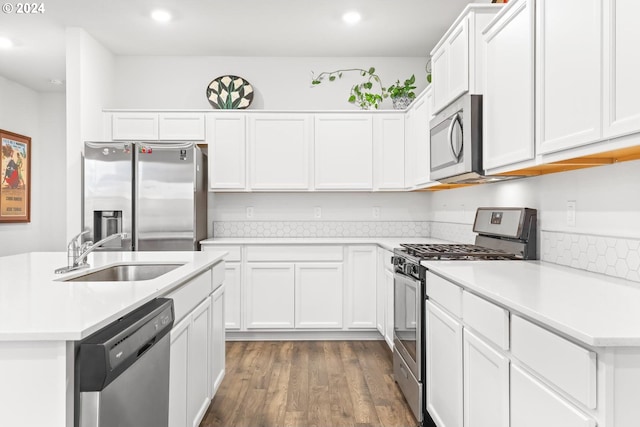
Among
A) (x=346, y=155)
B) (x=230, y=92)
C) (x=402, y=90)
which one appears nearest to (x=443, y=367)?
(x=346, y=155)

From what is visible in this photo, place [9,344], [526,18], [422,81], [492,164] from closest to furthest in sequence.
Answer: [9,344], [526,18], [492,164], [422,81]

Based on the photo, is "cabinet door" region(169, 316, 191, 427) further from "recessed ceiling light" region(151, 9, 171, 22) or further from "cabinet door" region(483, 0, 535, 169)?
"recessed ceiling light" region(151, 9, 171, 22)

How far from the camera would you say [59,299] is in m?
1.32

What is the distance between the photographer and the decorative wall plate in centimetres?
427

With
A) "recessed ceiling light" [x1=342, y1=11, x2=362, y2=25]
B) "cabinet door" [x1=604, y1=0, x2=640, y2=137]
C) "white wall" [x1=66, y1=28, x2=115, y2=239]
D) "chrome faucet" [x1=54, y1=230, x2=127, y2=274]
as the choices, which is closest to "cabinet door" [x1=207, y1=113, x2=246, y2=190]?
"white wall" [x1=66, y1=28, x2=115, y2=239]

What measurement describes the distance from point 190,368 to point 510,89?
6.48 ft

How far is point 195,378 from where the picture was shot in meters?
2.05

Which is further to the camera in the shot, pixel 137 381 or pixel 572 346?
pixel 137 381

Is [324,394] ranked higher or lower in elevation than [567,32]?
lower

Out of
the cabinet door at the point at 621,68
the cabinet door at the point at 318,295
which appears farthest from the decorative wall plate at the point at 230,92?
the cabinet door at the point at 621,68

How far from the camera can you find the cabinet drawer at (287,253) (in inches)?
153

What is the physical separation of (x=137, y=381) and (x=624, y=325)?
1351 mm

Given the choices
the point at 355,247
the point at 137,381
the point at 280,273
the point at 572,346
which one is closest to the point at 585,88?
the point at 572,346

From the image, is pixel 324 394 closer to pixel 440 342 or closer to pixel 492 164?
pixel 440 342
